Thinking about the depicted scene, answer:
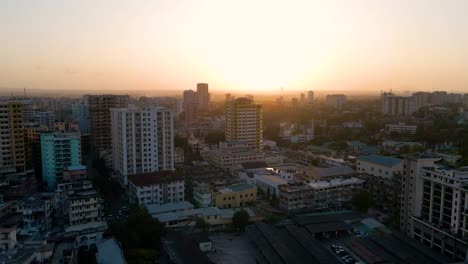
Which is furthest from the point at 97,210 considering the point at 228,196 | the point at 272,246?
the point at 272,246

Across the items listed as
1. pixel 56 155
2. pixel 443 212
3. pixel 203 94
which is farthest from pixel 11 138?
pixel 203 94

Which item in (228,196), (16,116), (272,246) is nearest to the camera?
(272,246)

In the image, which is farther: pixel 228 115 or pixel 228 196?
pixel 228 115

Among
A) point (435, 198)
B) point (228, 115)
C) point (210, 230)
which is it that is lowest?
point (210, 230)

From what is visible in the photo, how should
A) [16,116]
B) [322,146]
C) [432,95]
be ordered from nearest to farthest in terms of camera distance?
[16,116] < [322,146] < [432,95]

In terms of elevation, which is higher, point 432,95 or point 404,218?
point 432,95

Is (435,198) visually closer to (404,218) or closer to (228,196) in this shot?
(404,218)

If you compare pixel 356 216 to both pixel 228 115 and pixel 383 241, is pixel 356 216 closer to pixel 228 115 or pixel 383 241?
pixel 383 241
